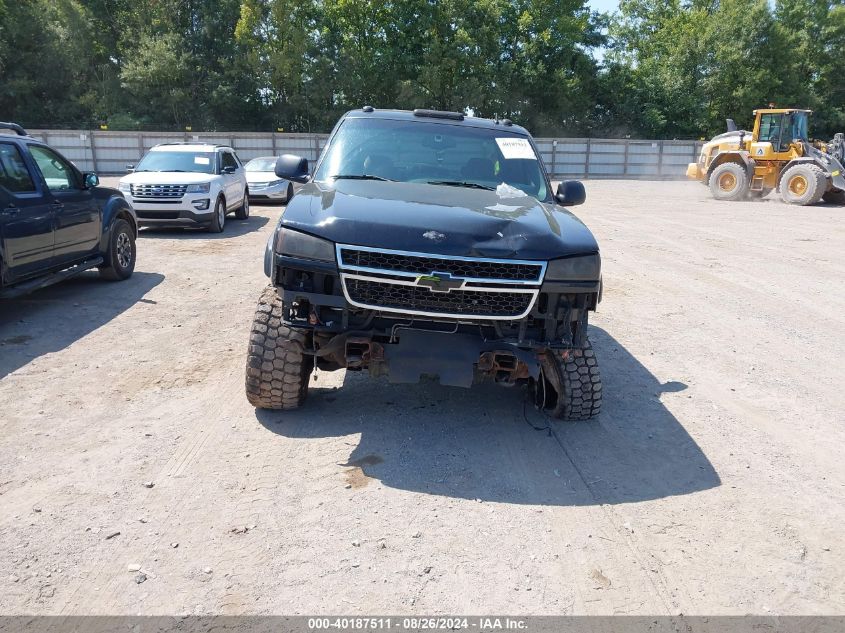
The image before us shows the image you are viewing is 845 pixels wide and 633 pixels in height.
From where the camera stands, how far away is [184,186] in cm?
1238

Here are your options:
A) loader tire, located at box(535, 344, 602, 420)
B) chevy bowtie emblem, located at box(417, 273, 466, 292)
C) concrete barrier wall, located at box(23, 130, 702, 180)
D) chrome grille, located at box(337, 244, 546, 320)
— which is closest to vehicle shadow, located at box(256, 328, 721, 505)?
loader tire, located at box(535, 344, 602, 420)

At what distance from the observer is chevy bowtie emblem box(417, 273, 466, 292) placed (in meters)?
3.70

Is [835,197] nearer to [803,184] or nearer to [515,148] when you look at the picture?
[803,184]

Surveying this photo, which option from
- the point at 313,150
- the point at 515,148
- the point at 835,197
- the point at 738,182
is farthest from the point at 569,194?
the point at 313,150

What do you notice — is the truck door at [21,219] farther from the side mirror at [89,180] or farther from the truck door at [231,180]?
the truck door at [231,180]

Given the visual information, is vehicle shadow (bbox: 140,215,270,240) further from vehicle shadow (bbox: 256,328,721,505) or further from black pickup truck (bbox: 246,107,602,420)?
black pickup truck (bbox: 246,107,602,420)

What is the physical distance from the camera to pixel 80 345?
6043mm

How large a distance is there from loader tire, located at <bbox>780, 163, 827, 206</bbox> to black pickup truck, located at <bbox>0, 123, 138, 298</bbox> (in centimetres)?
1936

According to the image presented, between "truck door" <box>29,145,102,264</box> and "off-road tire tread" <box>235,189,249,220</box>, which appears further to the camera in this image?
"off-road tire tread" <box>235,189,249,220</box>

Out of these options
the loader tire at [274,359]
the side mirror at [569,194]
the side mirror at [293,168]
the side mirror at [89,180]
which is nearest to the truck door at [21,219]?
the side mirror at [89,180]

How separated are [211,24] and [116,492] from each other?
4211 cm

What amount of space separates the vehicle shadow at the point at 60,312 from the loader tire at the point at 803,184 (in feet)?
62.3

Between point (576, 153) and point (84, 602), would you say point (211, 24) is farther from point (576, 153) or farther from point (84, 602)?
point (84, 602)

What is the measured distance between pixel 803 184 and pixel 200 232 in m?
17.8
